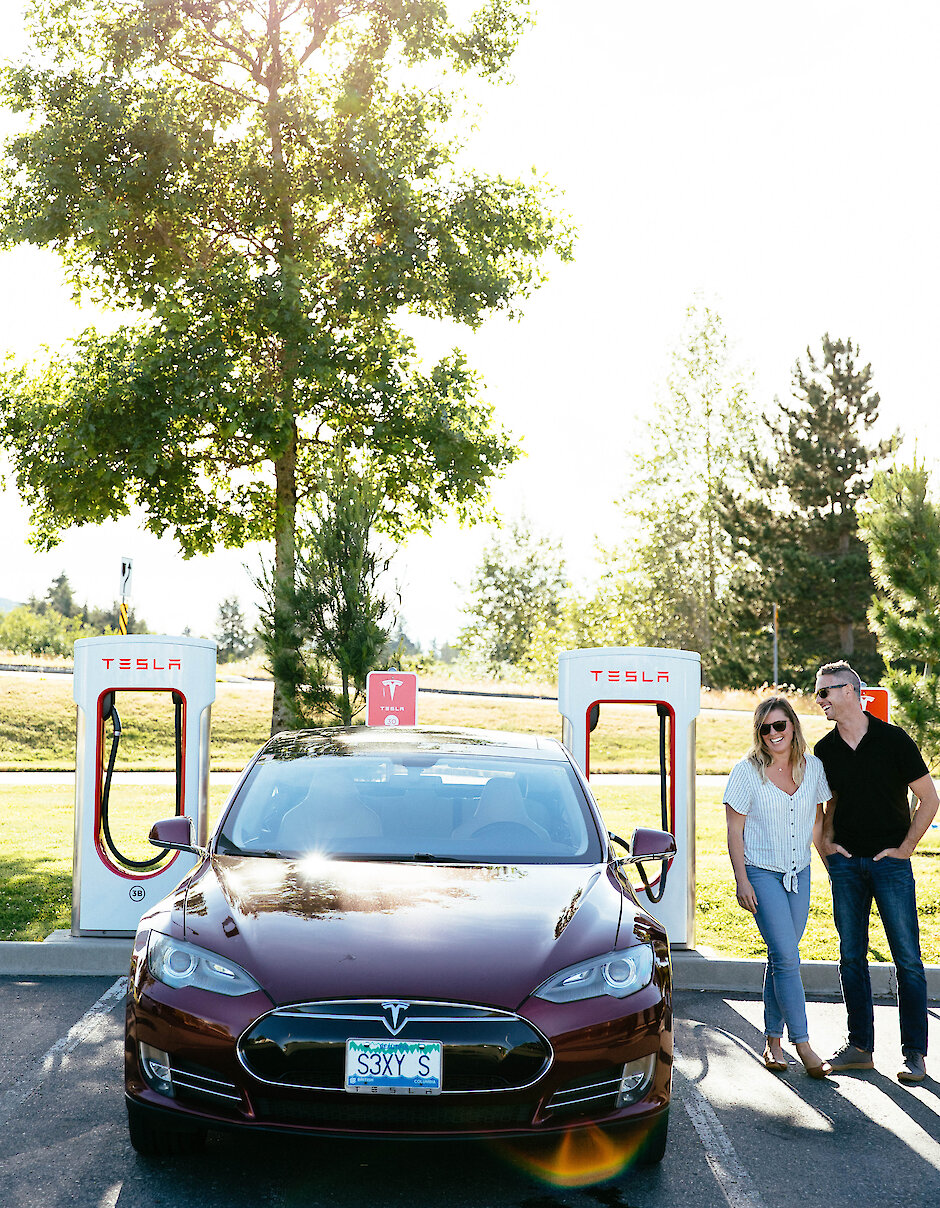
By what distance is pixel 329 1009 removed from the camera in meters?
3.60

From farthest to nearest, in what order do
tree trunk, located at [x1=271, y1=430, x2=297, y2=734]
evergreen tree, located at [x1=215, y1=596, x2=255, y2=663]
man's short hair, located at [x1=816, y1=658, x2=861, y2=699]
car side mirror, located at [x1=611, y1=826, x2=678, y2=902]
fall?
evergreen tree, located at [x1=215, y1=596, x2=255, y2=663] → tree trunk, located at [x1=271, y1=430, x2=297, y2=734] → man's short hair, located at [x1=816, y1=658, x2=861, y2=699] → car side mirror, located at [x1=611, y1=826, x2=678, y2=902]

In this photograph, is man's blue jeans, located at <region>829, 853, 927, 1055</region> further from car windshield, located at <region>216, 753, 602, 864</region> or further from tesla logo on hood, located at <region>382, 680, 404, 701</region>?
tesla logo on hood, located at <region>382, 680, 404, 701</region>

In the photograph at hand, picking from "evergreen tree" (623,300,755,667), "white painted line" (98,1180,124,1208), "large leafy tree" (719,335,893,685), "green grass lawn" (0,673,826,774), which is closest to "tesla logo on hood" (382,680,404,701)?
"white painted line" (98,1180,124,1208)

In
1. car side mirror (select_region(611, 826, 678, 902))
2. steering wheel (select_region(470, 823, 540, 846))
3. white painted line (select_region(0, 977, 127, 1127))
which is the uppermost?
steering wheel (select_region(470, 823, 540, 846))

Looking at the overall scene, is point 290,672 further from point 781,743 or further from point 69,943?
point 781,743

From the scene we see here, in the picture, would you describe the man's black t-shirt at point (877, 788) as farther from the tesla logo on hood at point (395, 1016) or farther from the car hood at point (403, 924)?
the tesla logo on hood at point (395, 1016)

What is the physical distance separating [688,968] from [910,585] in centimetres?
862

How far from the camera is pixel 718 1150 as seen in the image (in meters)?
4.38

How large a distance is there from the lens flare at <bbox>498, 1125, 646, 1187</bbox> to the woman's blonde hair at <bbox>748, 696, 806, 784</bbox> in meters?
1.93

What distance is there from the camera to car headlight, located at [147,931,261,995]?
12.3 ft

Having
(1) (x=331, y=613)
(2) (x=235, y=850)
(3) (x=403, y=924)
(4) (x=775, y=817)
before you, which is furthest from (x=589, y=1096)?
(1) (x=331, y=613)

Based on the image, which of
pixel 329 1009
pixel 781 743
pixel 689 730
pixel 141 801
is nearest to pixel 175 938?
pixel 329 1009

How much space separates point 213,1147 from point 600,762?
22.1 meters

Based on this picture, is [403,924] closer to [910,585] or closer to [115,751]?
[115,751]
